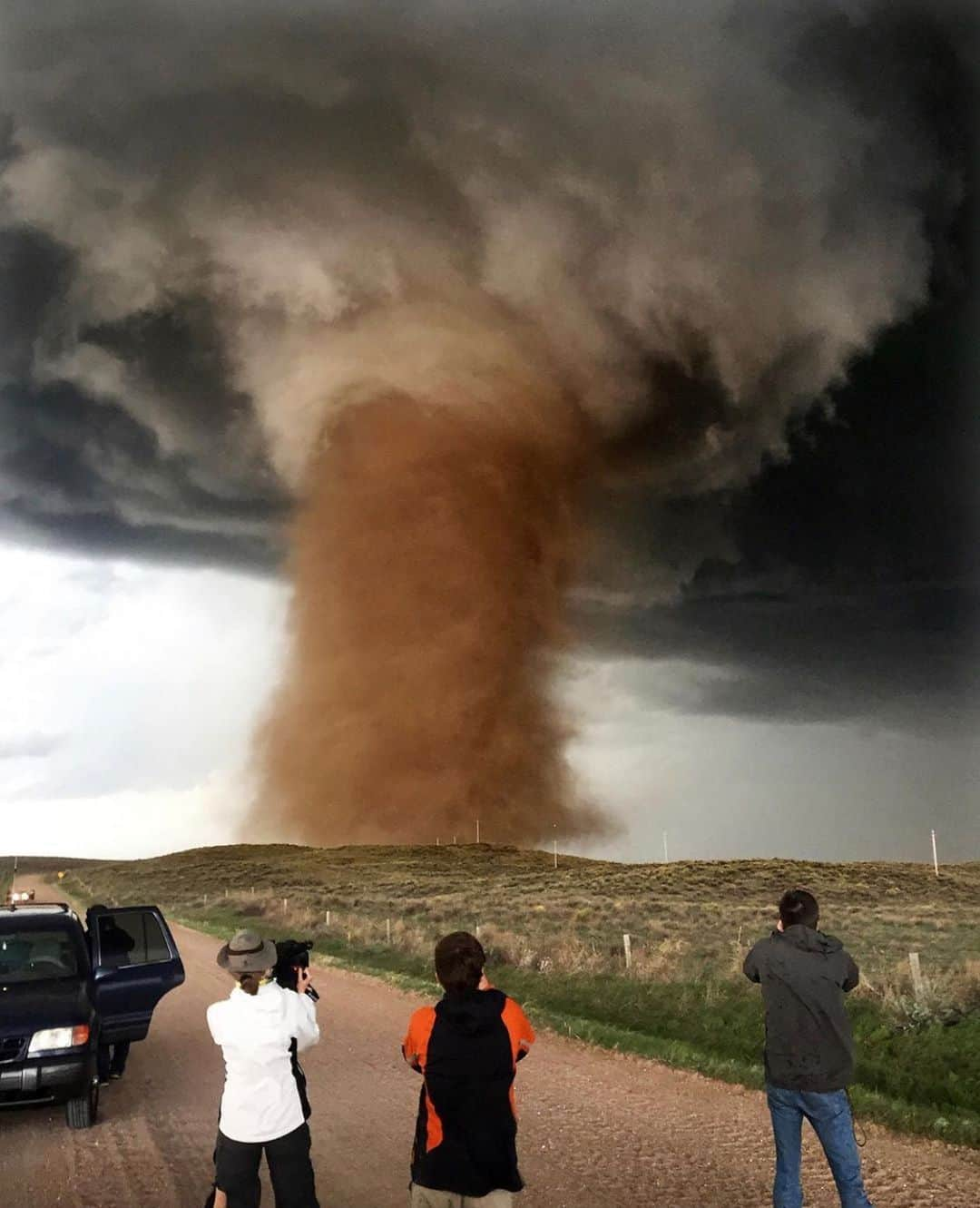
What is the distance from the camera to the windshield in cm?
862

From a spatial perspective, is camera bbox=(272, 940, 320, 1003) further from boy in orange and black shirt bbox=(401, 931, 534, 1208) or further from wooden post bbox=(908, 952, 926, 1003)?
wooden post bbox=(908, 952, 926, 1003)

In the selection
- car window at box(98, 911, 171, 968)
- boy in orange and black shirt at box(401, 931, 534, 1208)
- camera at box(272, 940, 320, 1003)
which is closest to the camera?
boy in orange and black shirt at box(401, 931, 534, 1208)

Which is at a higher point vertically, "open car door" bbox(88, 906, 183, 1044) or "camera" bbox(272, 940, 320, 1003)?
"camera" bbox(272, 940, 320, 1003)

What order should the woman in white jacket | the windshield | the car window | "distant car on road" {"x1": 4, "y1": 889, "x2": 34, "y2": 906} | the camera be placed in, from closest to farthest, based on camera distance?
the woman in white jacket → the camera → the windshield → the car window → "distant car on road" {"x1": 4, "y1": 889, "x2": 34, "y2": 906}

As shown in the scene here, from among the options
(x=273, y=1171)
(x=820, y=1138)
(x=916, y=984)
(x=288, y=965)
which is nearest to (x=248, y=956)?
(x=288, y=965)

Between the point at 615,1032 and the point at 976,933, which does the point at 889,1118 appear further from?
the point at 976,933

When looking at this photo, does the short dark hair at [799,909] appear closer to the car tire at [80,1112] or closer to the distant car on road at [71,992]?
the distant car on road at [71,992]

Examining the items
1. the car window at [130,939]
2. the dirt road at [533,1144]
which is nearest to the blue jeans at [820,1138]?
the dirt road at [533,1144]

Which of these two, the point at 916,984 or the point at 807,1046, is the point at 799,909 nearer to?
the point at 807,1046

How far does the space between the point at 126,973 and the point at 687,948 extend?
41.2 ft

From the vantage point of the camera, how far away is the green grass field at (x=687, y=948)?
9.77 metres

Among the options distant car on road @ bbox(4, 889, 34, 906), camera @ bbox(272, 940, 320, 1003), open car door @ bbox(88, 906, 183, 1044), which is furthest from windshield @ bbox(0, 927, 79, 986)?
camera @ bbox(272, 940, 320, 1003)

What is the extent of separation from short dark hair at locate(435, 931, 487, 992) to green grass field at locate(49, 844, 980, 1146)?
5699 mm

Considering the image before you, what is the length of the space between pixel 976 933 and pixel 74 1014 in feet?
82.6
